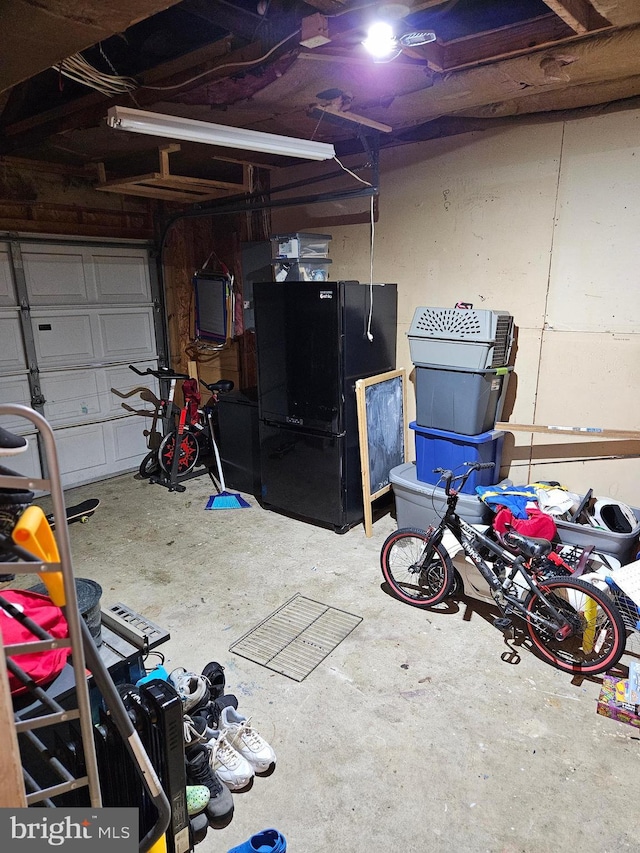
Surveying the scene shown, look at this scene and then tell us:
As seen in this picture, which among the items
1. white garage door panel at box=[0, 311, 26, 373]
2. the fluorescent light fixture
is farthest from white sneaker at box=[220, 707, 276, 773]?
white garage door panel at box=[0, 311, 26, 373]

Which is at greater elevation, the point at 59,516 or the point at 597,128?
the point at 597,128

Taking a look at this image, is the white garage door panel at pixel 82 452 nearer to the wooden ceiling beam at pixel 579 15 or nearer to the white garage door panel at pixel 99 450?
the white garage door panel at pixel 99 450

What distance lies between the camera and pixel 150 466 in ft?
17.0

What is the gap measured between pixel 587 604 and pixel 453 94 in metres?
2.70

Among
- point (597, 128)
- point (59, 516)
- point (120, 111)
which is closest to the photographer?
point (59, 516)

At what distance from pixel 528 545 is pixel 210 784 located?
5.61 ft

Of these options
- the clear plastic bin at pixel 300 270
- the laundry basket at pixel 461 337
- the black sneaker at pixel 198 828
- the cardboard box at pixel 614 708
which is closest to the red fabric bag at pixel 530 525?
the cardboard box at pixel 614 708

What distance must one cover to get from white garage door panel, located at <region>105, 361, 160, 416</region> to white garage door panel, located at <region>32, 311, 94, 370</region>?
0.27 metres

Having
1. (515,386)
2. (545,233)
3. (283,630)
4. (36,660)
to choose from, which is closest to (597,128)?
(545,233)

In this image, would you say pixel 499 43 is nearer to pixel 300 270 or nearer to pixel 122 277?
pixel 300 270

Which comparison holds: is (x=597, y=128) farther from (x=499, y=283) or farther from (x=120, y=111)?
(x=120, y=111)

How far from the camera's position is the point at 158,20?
259cm

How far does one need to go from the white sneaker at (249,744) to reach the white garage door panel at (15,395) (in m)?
3.48

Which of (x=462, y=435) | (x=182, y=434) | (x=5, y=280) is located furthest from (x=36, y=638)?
(x=5, y=280)
